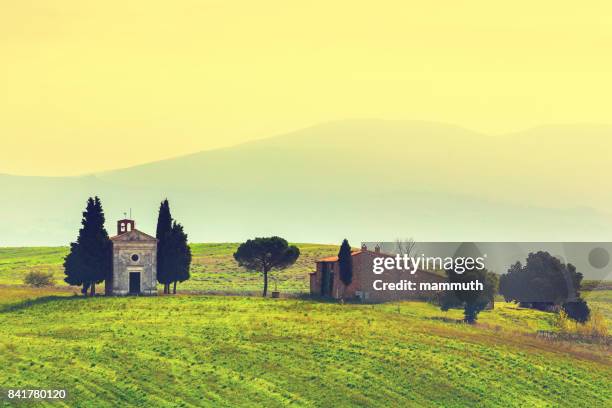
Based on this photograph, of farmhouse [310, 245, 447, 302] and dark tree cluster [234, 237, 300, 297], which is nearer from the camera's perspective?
farmhouse [310, 245, 447, 302]

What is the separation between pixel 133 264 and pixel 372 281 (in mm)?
30055

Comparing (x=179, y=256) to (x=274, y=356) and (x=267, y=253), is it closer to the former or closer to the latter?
(x=267, y=253)

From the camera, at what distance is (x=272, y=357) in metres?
87.4

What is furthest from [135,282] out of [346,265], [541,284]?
[541,284]

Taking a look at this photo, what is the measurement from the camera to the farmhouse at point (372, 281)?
127m

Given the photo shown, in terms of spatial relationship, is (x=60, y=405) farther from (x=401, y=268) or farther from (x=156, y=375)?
(x=401, y=268)

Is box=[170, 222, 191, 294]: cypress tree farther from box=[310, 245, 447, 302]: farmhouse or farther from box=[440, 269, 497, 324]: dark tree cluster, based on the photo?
box=[440, 269, 497, 324]: dark tree cluster

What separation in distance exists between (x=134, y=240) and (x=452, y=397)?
47701 millimetres

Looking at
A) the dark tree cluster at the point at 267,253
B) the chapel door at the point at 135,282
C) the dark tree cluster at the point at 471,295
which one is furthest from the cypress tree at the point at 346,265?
the chapel door at the point at 135,282

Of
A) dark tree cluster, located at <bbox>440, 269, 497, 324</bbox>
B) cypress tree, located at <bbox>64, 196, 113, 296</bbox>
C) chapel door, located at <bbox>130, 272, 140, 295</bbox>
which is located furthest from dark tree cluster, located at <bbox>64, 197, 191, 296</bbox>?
dark tree cluster, located at <bbox>440, 269, 497, 324</bbox>

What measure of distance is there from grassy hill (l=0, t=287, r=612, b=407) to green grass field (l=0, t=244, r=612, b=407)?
0.17m

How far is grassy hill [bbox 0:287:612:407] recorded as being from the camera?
77.6 m

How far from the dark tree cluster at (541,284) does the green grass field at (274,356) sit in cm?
2523

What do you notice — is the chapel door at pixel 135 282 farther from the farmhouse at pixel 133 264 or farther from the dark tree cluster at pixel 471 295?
the dark tree cluster at pixel 471 295
